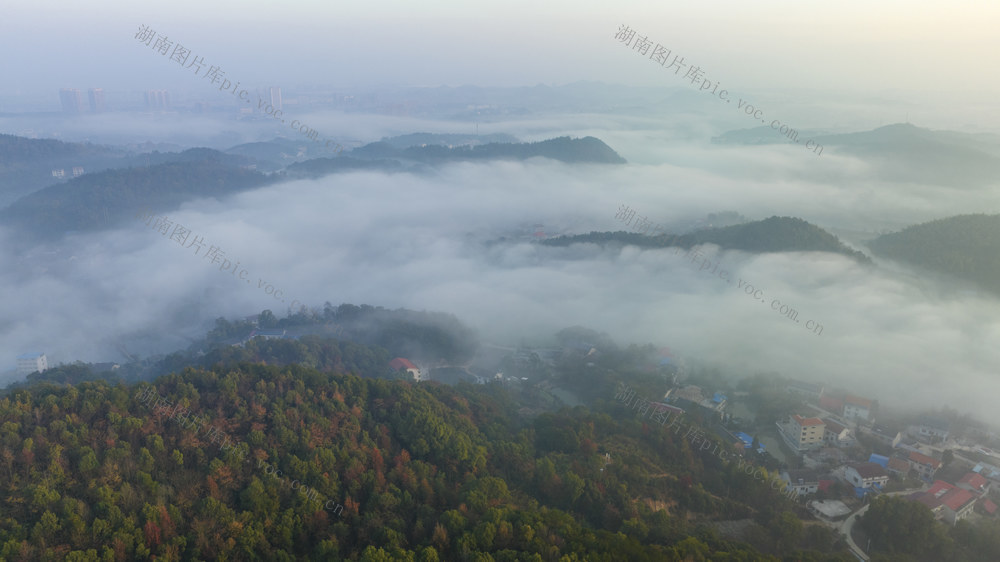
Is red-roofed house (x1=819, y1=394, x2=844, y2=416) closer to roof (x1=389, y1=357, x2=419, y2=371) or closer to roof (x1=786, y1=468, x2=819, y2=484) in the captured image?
roof (x1=786, y1=468, x2=819, y2=484)

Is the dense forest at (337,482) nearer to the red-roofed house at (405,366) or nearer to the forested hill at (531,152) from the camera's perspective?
the red-roofed house at (405,366)

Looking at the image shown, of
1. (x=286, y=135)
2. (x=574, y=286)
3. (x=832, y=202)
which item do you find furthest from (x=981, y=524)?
(x=286, y=135)

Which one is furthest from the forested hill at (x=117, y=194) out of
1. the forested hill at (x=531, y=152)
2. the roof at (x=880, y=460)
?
the roof at (x=880, y=460)

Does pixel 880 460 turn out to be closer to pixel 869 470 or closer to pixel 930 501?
pixel 869 470

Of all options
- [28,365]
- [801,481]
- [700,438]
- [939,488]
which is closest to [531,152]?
[28,365]

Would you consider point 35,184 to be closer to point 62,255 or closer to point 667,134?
point 62,255
